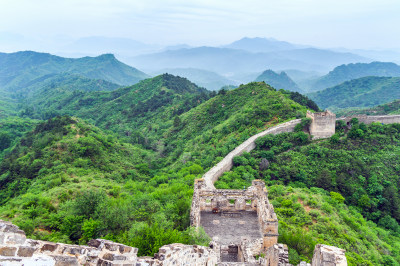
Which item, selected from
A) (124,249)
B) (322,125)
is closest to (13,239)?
(124,249)

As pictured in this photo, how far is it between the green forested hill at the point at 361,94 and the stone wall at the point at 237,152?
361 feet

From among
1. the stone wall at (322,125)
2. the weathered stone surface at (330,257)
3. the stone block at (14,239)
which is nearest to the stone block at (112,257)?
the stone block at (14,239)

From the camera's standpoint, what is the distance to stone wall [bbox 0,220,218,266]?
479cm

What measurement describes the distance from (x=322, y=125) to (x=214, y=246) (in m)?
33.0

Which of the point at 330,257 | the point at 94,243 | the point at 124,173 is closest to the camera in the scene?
the point at 94,243

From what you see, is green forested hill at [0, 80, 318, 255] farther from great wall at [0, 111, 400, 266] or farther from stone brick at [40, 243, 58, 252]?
stone brick at [40, 243, 58, 252]

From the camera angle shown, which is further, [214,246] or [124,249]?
[214,246]

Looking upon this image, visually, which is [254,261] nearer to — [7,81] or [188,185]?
[188,185]

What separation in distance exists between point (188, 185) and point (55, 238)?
41.4 ft

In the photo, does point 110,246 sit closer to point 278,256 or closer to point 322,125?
point 278,256

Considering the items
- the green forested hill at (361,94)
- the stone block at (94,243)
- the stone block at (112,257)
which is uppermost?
the green forested hill at (361,94)

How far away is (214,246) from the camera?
1234cm

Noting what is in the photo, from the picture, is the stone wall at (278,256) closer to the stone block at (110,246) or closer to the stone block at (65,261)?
the stone block at (110,246)

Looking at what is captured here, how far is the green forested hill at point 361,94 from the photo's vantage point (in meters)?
138
